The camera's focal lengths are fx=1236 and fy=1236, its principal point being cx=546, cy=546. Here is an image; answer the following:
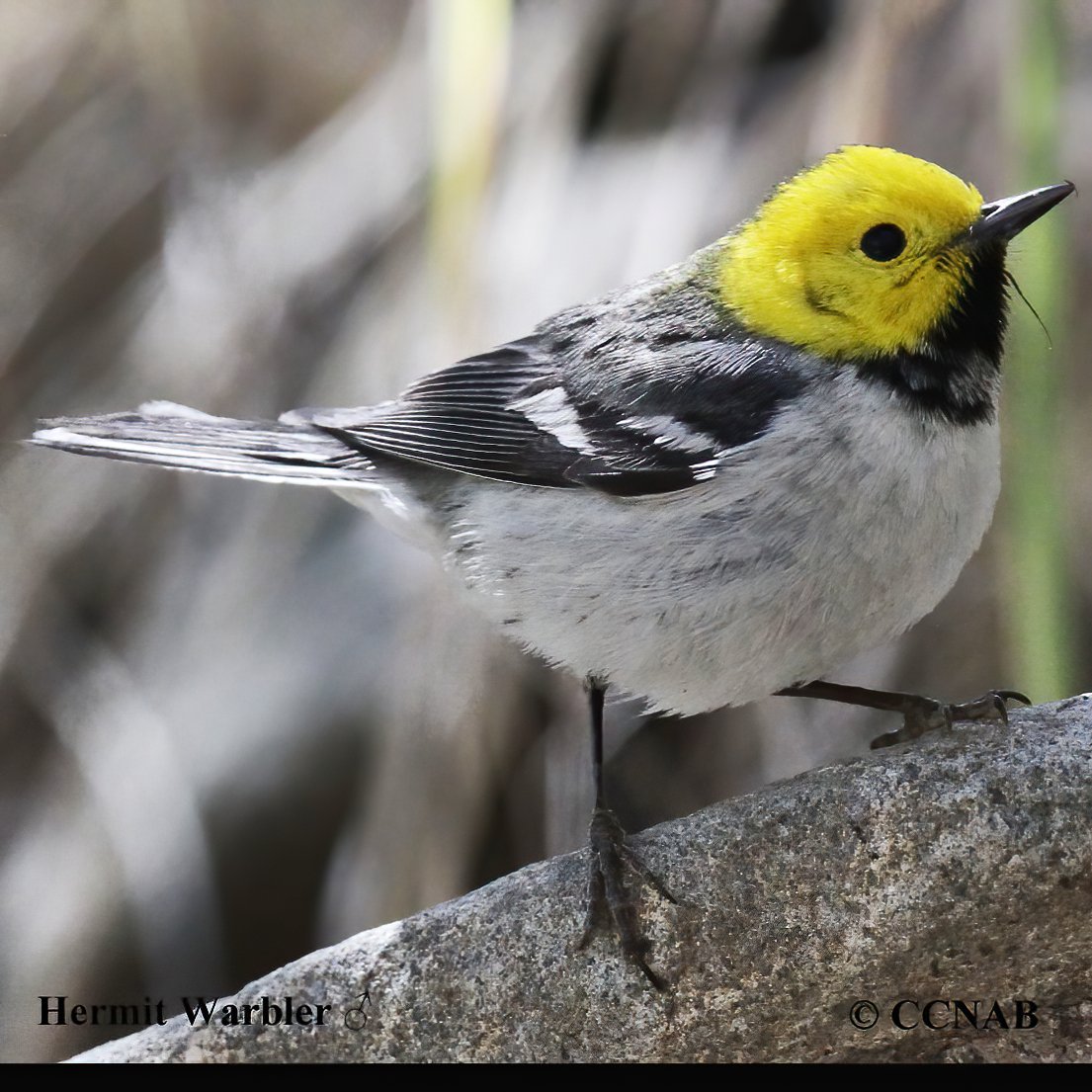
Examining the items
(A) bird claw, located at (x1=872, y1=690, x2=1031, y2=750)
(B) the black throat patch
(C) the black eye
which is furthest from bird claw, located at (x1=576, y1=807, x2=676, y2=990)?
(C) the black eye

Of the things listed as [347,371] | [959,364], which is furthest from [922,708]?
[347,371]

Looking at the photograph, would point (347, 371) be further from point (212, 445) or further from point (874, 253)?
point (874, 253)

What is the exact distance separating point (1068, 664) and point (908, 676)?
0.95 feet

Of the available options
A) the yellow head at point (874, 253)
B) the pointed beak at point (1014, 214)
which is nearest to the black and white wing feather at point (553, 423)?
the yellow head at point (874, 253)

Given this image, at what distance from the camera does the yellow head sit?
4.78ft

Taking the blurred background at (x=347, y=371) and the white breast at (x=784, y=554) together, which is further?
the blurred background at (x=347, y=371)

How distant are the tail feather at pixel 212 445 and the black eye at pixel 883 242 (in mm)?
773

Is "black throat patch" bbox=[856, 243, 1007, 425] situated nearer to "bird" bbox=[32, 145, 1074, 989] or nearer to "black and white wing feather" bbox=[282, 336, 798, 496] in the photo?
"bird" bbox=[32, 145, 1074, 989]

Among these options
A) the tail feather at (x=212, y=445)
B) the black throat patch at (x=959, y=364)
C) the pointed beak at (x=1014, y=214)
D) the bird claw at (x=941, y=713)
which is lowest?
the bird claw at (x=941, y=713)

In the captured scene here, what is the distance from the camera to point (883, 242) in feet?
4.83

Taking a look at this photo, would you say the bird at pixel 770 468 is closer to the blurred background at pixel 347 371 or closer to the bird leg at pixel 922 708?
the bird leg at pixel 922 708

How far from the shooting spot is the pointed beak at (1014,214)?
144 cm

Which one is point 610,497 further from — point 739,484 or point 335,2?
point 335,2

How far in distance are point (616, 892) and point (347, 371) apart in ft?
3.77
